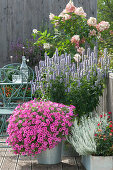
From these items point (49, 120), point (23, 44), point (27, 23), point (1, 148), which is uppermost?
point (27, 23)

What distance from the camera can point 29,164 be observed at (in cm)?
348

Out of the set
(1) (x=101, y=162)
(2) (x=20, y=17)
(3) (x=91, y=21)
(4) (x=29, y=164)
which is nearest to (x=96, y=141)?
(1) (x=101, y=162)

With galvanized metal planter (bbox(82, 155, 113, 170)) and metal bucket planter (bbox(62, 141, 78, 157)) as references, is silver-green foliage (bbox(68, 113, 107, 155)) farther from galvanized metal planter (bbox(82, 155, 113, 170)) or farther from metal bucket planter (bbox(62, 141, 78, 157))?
metal bucket planter (bbox(62, 141, 78, 157))

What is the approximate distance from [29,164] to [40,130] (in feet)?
1.60

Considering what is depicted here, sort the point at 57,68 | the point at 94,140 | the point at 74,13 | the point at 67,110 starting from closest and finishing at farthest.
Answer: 1. the point at 94,140
2. the point at 67,110
3. the point at 57,68
4. the point at 74,13

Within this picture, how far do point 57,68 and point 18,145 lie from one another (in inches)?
37.3

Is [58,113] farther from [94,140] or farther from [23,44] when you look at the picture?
[23,44]

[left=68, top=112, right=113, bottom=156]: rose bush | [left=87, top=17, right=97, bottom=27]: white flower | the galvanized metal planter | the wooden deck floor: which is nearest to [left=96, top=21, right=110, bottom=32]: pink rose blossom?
[left=87, top=17, right=97, bottom=27]: white flower

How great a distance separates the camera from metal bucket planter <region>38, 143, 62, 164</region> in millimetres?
3404

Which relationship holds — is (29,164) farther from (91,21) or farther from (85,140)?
(91,21)

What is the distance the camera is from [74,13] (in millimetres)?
Result: 4504

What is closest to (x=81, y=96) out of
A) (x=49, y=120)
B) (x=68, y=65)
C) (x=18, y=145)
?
Result: (x=68, y=65)

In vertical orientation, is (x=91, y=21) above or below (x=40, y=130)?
Answer: above

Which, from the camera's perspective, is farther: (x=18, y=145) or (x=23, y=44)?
(x=23, y=44)
